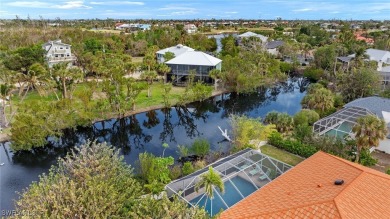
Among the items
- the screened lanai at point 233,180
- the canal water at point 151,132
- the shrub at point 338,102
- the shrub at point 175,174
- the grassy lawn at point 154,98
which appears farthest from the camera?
the grassy lawn at point 154,98

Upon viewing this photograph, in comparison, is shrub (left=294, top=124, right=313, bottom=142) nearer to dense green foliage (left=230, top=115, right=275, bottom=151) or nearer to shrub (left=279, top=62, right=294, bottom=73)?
dense green foliage (left=230, top=115, right=275, bottom=151)

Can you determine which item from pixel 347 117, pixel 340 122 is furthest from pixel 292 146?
pixel 347 117

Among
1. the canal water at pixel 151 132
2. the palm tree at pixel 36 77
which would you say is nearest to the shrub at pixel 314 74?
the canal water at pixel 151 132

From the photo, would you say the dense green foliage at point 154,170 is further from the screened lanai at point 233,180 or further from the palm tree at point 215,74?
the palm tree at point 215,74

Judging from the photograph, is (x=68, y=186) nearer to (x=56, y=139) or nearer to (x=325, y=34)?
(x=56, y=139)

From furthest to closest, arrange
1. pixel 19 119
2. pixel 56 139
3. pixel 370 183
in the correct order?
1. pixel 56 139
2. pixel 19 119
3. pixel 370 183

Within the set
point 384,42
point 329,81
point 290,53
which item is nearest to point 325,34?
point 384,42

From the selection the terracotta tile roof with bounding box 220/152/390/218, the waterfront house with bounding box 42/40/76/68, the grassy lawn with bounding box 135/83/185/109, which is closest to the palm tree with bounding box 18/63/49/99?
the grassy lawn with bounding box 135/83/185/109
